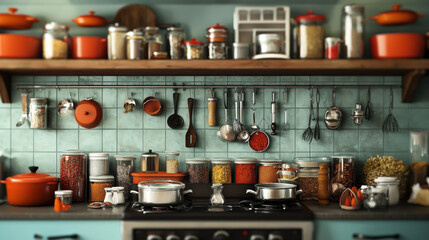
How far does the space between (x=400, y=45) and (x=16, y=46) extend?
2445 mm

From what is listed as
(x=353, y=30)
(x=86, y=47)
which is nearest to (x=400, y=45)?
(x=353, y=30)

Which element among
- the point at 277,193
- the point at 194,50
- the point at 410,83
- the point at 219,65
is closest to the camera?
the point at 277,193

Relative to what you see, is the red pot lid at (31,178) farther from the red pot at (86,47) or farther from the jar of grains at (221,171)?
the jar of grains at (221,171)

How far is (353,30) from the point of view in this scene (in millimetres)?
2900

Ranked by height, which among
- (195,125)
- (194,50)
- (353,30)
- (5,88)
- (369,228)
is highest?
(353,30)

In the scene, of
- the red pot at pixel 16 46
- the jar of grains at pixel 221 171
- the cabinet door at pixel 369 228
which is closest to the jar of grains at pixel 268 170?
the jar of grains at pixel 221 171

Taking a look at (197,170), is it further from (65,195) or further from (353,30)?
(353,30)

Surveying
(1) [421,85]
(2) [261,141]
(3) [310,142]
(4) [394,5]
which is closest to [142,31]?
(2) [261,141]

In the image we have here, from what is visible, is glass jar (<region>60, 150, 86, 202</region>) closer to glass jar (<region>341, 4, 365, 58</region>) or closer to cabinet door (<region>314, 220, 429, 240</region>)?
cabinet door (<region>314, 220, 429, 240</region>)

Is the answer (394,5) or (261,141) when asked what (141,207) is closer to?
(261,141)

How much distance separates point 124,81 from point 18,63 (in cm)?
71

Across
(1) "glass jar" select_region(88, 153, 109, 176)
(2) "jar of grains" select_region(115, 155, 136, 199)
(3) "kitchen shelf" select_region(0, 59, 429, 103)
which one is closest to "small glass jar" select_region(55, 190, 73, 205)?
(1) "glass jar" select_region(88, 153, 109, 176)

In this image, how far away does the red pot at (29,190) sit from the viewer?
280 cm

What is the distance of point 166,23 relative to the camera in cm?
321
